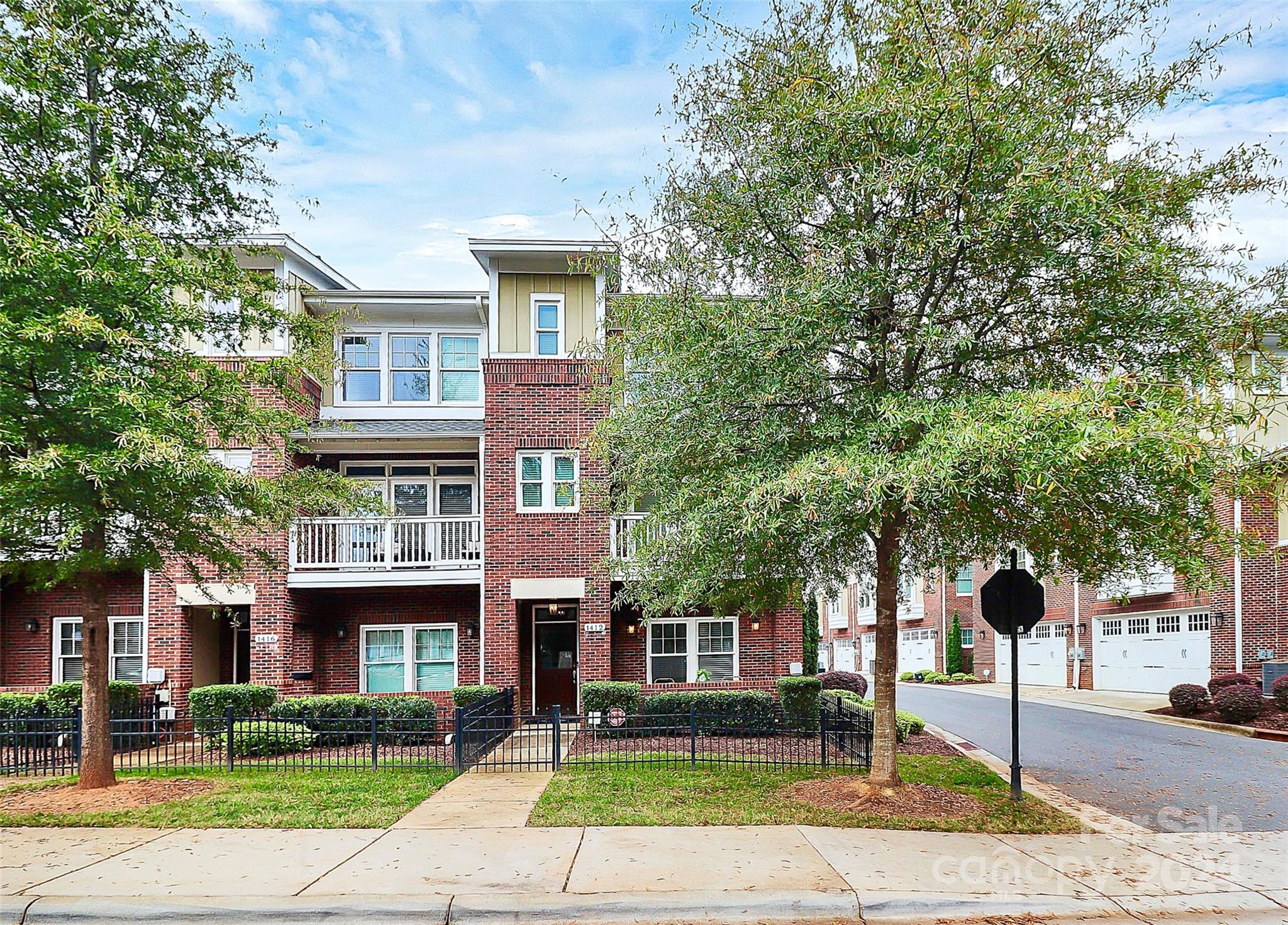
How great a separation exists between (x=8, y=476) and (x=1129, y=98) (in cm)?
1210

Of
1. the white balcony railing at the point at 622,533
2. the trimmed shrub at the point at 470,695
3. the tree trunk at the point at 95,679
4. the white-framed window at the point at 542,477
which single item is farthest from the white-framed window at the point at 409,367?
the tree trunk at the point at 95,679

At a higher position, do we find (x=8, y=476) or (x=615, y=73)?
(x=615, y=73)

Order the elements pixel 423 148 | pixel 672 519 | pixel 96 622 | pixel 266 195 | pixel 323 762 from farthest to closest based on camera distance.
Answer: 1. pixel 423 148
2. pixel 323 762
3. pixel 266 195
4. pixel 96 622
5. pixel 672 519

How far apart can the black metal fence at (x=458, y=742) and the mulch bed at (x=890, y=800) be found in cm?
143

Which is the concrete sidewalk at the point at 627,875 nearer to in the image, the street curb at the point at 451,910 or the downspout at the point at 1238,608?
the street curb at the point at 451,910

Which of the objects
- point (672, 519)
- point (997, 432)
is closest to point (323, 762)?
point (672, 519)

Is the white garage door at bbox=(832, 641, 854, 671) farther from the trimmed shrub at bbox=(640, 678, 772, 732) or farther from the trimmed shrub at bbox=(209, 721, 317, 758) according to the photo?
the trimmed shrub at bbox=(209, 721, 317, 758)

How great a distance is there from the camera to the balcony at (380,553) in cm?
1759

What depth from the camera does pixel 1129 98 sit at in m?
9.44

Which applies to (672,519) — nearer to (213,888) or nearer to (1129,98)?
(213,888)

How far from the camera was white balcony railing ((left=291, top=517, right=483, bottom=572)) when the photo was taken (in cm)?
1769

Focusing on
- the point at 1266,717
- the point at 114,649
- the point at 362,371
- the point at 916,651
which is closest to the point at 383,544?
the point at 362,371

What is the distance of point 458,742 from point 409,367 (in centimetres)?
960

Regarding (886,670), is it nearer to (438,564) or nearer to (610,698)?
(610,698)
